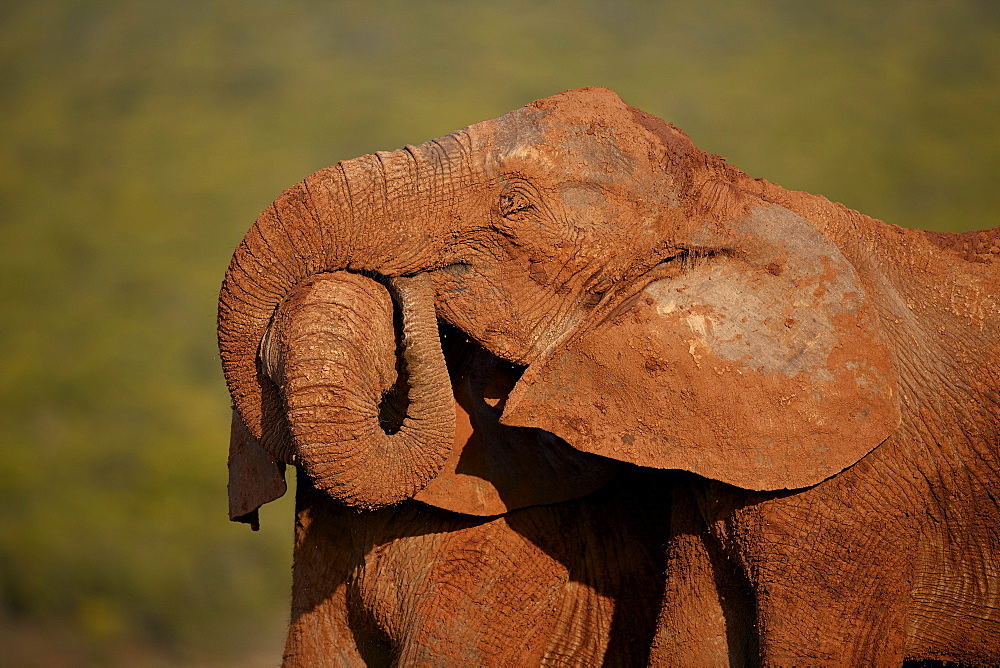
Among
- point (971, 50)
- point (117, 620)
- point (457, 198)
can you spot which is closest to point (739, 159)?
point (971, 50)

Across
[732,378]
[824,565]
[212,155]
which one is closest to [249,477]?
[732,378]

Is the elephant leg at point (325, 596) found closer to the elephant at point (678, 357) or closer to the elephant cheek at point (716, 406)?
the elephant at point (678, 357)

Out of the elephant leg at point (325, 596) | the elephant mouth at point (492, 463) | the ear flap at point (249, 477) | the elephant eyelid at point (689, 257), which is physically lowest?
the elephant leg at point (325, 596)

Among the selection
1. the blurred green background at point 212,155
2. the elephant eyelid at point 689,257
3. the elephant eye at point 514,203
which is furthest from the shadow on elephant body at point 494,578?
the blurred green background at point 212,155

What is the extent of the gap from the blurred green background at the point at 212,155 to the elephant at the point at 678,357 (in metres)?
3.22

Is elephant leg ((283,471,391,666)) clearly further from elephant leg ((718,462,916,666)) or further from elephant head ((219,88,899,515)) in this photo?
elephant leg ((718,462,916,666))

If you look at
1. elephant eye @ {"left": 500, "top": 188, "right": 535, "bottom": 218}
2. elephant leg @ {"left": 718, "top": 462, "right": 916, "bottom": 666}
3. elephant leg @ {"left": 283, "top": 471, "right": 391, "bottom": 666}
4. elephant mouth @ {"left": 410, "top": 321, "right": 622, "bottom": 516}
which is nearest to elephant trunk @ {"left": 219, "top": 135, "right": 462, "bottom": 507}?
elephant eye @ {"left": 500, "top": 188, "right": 535, "bottom": 218}

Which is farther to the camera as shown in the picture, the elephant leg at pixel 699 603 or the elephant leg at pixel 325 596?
the elephant leg at pixel 325 596

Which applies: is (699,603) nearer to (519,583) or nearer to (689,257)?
(519,583)

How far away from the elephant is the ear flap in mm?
355

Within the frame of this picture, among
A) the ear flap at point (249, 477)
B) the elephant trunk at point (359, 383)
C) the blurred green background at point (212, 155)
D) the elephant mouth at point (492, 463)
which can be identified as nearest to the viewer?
the elephant trunk at point (359, 383)

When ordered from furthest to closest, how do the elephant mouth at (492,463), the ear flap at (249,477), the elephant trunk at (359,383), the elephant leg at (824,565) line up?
the ear flap at (249,477)
the elephant mouth at (492,463)
the elephant leg at (824,565)
the elephant trunk at (359,383)

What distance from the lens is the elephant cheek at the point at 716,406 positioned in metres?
1.72

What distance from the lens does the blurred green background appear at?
4.87 metres
